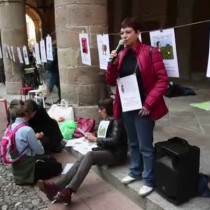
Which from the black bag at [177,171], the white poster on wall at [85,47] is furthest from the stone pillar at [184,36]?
the black bag at [177,171]

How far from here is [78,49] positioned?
5570 mm

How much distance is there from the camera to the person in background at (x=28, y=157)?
4.06 metres

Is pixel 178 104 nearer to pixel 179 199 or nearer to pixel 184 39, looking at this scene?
pixel 184 39

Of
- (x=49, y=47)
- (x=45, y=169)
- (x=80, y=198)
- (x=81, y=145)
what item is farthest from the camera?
(x=49, y=47)

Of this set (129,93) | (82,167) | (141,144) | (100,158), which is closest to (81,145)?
(100,158)

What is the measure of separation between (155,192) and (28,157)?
1.63 meters

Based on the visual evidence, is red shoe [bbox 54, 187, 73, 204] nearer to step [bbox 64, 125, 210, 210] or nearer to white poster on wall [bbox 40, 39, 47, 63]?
step [bbox 64, 125, 210, 210]

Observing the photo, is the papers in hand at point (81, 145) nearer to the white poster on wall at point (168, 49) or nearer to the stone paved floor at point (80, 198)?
the stone paved floor at point (80, 198)

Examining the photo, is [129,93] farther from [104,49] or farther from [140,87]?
[104,49]

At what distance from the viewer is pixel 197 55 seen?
34.1 ft

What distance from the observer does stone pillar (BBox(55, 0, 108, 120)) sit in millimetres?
5367

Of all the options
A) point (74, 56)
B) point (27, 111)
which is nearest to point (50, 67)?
point (74, 56)

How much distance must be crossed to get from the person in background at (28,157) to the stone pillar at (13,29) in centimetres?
646

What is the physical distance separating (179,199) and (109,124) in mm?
1211
